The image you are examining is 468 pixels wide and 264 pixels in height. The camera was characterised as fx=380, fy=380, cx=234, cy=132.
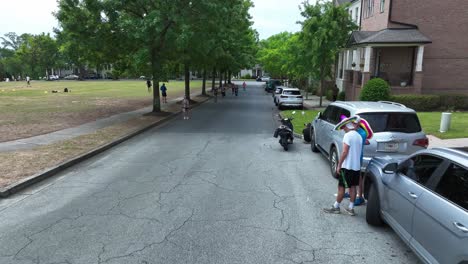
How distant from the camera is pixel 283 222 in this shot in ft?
19.7

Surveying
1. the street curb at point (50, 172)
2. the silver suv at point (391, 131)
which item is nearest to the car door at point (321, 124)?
the silver suv at point (391, 131)

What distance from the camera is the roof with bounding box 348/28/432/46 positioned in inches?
920

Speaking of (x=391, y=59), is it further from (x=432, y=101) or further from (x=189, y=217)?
(x=189, y=217)

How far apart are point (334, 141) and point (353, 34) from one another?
19.9m

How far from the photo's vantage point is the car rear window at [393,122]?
8.03 metres

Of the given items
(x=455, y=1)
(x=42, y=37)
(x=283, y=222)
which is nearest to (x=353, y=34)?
(x=455, y=1)

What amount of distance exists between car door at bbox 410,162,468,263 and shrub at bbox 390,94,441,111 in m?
19.3

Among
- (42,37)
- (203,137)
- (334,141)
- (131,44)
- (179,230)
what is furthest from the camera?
(42,37)

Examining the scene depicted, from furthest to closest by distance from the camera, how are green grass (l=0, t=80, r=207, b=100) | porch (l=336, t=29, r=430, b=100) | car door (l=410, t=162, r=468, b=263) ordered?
1. green grass (l=0, t=80, r=207, b=100)
2. porch (l=336, t=29, r=430, b=100)
3. car door (l=410, t=162, r=468, b=263)

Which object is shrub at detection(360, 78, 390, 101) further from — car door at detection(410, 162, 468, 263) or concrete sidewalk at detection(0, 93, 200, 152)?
car door at detection(410, 162, 468, 263)

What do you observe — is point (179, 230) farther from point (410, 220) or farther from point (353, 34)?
point (353, 34)

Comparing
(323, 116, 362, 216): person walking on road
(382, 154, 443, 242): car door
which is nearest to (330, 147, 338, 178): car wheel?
(323, 116, 362, 216): person walking on road

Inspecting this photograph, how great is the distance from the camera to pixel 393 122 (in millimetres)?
8070

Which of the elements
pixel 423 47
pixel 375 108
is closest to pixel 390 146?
pixel 375 108
